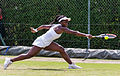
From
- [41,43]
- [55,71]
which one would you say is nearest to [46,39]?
[41,43]

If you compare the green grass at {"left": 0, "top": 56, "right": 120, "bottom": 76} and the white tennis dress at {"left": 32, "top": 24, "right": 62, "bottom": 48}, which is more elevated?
the white tennis dress at {"left": 32, "top": 24, "right": 62, "bottom": 48}

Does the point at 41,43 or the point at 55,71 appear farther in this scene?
the point at 41,43

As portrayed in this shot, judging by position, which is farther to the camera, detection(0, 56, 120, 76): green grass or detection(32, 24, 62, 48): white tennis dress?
detection(32, 24, 62, 48): white tennis dress

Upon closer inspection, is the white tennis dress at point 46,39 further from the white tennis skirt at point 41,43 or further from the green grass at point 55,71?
the green grass at point 55,71

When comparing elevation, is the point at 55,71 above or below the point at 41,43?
below

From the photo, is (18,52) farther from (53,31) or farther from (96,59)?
(53,31)

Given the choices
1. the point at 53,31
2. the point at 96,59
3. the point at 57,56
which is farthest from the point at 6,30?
the point at 53,31

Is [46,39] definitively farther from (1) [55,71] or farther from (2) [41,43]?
(1) [55,71]

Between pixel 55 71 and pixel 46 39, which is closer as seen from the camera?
pixel 55 71

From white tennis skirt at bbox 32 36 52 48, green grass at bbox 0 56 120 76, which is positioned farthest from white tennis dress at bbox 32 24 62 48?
green grass at bbox 0 56 120 76

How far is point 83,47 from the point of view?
560 inches

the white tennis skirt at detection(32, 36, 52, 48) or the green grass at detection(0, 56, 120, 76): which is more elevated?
the white tennis skirt at detection(32, 36, 52, 48)

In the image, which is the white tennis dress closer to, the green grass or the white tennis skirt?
the white tennis skirt

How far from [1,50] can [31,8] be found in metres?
2.07
